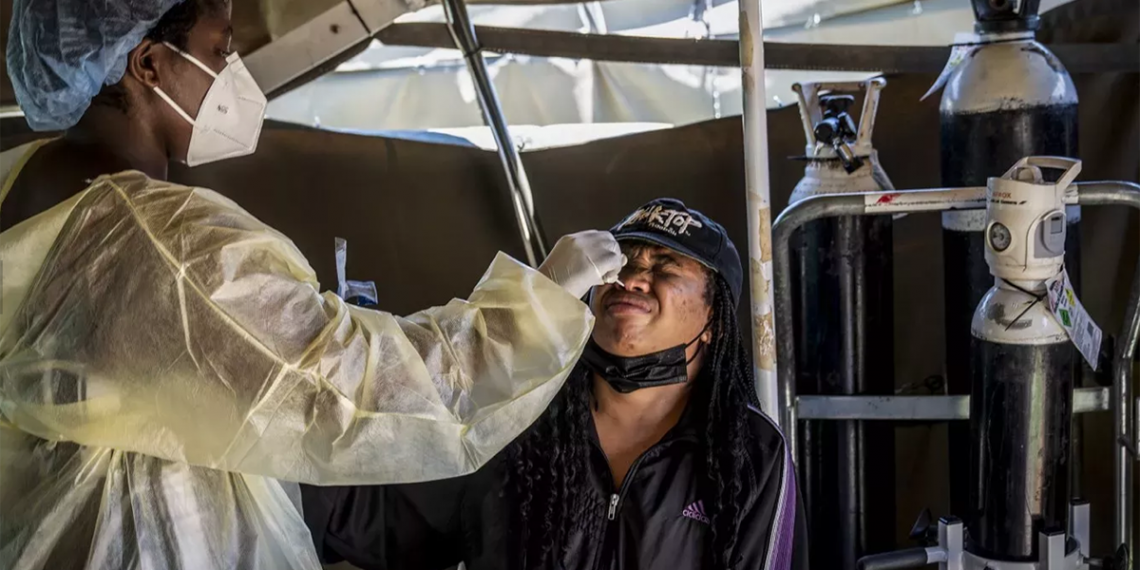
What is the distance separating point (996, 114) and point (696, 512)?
104cm

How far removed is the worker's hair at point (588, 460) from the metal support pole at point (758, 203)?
15 centimetres

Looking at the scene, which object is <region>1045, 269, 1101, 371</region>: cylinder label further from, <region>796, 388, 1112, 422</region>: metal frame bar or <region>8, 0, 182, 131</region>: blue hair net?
<region>8, 0, 182, 131</region>: blue hair net

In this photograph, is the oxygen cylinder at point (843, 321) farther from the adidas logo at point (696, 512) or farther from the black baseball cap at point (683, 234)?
the adidas logo at point (696, 512)

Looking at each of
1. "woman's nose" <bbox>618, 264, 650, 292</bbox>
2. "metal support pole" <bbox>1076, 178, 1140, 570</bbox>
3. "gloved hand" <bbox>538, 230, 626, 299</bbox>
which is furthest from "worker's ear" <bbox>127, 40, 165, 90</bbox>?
"metal support pole" <bbox>1076, 178, 1140, 570</bbox>

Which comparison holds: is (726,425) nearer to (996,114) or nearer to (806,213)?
(806,213)

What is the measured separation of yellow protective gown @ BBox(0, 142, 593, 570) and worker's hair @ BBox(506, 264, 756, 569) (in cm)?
38

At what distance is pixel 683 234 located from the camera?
5.74 feet

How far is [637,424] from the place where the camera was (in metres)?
1.80

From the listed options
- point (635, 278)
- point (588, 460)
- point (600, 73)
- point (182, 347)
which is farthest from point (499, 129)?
point (182, 347)

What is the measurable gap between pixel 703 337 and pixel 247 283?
846mm

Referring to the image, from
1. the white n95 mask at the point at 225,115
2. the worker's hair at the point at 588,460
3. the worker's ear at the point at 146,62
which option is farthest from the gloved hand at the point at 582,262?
the worker's ear at the point at 146,62

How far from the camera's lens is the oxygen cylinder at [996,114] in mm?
2123

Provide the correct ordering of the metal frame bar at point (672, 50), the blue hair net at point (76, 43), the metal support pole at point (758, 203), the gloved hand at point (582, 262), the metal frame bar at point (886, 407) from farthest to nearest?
the metal frame bar at point (672, 50) < the metal frame bar at point (886, 407) < the metal support pole at point (758, 203) < the gloved hand at point (582, 262) < the blue hair net at point (76, 43)

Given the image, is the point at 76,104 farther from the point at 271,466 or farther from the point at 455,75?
the point at 455,75
